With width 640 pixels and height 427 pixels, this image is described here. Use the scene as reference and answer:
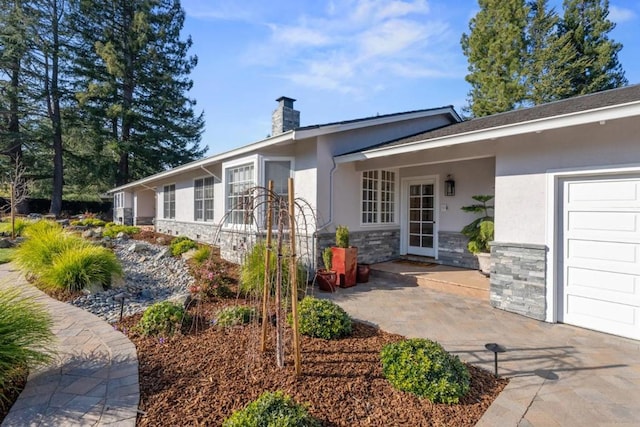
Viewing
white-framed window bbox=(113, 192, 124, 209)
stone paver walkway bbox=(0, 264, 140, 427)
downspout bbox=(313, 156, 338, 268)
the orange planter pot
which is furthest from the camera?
white-framed window bbox=(113, 192, 124, 209)

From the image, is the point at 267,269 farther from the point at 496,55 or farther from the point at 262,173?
the point at 496,55

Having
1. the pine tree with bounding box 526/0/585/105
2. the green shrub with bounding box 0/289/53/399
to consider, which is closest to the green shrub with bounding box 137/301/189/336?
the green shrub with bounding box 0/289/53/399

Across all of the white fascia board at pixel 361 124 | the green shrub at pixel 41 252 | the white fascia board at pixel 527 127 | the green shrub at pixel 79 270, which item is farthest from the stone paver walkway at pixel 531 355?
the green shrub at pixel 41 252

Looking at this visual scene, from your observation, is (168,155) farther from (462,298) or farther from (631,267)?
(631,267)

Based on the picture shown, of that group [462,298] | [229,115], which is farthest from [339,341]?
[229,115]

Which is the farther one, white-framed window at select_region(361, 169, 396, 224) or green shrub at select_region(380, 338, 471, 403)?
white-framed window at select_region(361, 169, 396, 224)

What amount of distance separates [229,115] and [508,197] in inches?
414

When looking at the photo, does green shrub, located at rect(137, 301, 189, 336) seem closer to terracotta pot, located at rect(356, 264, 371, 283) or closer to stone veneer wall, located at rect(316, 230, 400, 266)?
stone veneer wall, located at rect(316, 230, 400, 266)

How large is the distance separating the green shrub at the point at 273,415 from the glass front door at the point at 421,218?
6515 mm

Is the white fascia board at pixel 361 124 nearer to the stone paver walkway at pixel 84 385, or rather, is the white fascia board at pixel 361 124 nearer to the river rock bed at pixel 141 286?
the river rock bed at pixel 141 286

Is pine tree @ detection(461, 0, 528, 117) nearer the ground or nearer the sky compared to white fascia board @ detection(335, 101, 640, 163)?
nearer the sky

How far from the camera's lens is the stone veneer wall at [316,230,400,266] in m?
6.90

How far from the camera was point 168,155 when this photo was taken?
950 inches

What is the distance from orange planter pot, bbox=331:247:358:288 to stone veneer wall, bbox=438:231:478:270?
8.28ft
